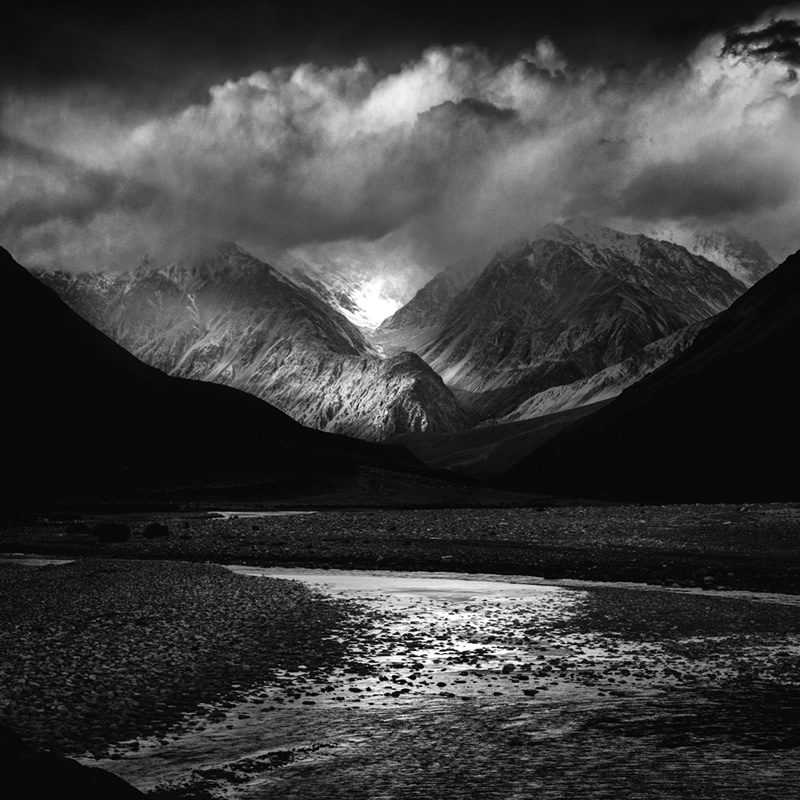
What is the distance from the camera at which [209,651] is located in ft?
102

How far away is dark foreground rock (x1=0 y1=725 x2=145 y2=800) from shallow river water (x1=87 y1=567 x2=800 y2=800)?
4.87 metres

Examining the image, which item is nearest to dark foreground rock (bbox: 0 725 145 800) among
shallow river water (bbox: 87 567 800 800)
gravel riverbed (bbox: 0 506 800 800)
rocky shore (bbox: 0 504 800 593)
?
gravel riverbed (bbox: 0 506 800 800)

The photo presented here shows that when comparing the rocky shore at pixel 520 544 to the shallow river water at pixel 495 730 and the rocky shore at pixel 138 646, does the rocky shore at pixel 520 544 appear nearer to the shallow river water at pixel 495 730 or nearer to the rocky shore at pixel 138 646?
the rocky shore at pixel 138 646

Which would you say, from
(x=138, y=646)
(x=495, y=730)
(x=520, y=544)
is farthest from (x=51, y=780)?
(x=520, y=544)

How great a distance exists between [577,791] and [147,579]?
37.6 meters

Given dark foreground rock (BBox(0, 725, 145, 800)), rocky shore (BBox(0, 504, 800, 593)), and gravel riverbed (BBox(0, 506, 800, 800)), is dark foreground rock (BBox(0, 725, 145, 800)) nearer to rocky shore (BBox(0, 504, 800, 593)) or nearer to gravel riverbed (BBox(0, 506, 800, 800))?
gravel riverbed (BBox(0, 506, 800, 800))

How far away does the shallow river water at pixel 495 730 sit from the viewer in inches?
738

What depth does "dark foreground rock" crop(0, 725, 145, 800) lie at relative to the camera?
41.5 feet

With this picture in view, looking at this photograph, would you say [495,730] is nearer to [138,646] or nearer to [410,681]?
[410,681]

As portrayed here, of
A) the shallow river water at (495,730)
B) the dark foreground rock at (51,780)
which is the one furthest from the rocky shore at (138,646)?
the dark foreground rock at (51,780)

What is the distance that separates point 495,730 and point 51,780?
1212 centimetres

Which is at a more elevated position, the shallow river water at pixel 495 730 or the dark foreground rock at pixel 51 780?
the dark foreground rock at pixel 51 780

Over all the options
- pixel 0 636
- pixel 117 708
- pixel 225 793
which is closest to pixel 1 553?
pixel 0 636

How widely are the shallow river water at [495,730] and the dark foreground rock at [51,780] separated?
4872 mm
